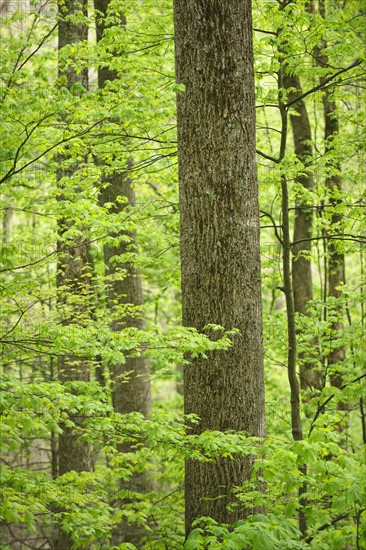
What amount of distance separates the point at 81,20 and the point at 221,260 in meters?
4.10

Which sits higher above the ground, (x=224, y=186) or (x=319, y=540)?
(x=224, y=186)

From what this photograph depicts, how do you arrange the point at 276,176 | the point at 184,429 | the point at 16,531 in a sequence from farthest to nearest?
the point at 16,531, the point at 276,176, the point at 184,429

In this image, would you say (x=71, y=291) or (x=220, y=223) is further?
(x=71, y=291)

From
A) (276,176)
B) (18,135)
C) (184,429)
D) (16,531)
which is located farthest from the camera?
(16,531)

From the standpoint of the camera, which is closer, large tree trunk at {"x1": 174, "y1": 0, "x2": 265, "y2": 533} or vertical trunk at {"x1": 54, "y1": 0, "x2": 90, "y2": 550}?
large tree trunk at {"x1": 174, "y1": 0, "x2": 265, "y2": 533}

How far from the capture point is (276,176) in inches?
278

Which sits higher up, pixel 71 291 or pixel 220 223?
pixel 220 223

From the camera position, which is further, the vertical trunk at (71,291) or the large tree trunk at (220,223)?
the vertical trunk at (71,291)

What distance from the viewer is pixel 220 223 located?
4.74 metres

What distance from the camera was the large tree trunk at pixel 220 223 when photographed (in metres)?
4.68

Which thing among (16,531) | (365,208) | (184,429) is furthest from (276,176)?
(16,531)

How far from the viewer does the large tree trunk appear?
4.68m

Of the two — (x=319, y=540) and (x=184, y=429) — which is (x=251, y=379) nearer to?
(x=184, y=429)

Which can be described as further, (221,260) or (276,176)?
(276,176)
